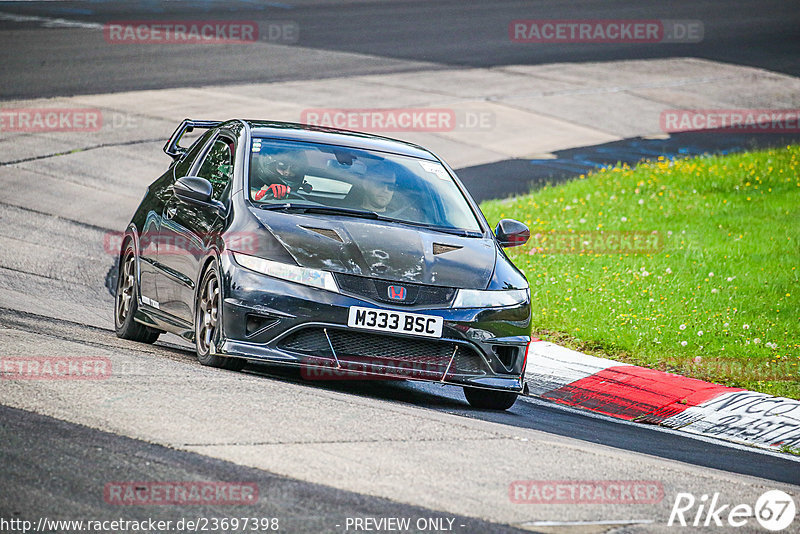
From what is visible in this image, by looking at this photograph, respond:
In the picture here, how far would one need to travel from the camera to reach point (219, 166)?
28.4ft

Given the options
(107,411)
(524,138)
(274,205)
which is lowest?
(524,138)

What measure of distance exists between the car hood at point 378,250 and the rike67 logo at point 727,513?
2.36m

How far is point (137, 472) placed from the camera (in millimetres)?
5094

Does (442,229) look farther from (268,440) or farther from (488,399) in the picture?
(268,440)

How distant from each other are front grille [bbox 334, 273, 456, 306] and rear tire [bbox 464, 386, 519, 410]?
1.03 m

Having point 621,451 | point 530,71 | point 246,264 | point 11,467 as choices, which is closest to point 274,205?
point 246,264

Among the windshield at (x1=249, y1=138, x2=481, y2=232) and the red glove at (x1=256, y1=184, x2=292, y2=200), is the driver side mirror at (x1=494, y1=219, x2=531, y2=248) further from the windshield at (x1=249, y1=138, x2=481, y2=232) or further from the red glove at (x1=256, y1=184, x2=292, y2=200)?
the red glove at (x1=256, y1=184, x2=292, y2=200)

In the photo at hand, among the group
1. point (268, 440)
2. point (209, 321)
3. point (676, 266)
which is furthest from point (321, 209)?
point (676, 266)

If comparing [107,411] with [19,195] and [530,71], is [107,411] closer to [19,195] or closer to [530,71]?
[19,195]

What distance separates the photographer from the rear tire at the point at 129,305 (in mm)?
9141

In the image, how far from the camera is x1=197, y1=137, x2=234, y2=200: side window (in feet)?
27.5

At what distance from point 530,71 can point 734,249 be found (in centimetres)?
1435

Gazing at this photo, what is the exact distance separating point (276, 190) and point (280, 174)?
0.19 metres

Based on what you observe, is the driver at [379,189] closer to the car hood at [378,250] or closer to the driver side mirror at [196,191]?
the car hood at [378,250]
